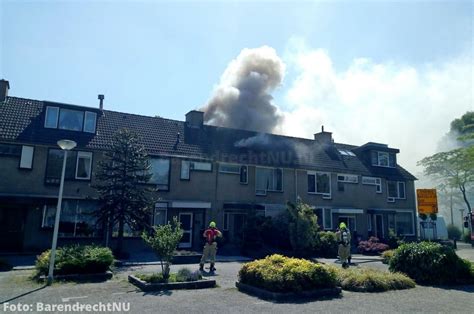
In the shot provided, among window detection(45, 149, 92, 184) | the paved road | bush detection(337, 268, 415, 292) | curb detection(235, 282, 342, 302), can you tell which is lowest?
the paved road

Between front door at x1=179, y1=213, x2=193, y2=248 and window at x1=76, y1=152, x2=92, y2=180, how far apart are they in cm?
566

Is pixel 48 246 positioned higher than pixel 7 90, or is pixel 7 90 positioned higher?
pixel 7 90

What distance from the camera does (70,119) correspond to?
2058 cm

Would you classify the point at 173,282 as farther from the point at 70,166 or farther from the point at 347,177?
the point at 347,177

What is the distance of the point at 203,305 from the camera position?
→ 8.16m

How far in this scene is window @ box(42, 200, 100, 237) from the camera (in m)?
18.5

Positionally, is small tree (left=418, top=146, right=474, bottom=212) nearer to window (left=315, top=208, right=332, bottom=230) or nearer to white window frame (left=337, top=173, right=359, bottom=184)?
white window frame (left=337, top=173, right=359, bottom=184)

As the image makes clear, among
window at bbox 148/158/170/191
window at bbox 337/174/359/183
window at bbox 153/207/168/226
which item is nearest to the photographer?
window at bbox 153/207/168/226

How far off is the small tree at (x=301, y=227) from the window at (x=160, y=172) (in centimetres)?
743

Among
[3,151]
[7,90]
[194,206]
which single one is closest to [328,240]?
[194,206]

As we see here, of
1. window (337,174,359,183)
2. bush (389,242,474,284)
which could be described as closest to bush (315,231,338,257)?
bush (389,242,474,284)

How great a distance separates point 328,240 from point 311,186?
23.9ft

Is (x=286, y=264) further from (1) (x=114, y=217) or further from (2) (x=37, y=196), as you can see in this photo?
(2) (x=37, y=196)

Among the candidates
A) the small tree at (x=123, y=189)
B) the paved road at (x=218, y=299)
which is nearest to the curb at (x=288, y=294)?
the paved road at (x=218, y=299)
